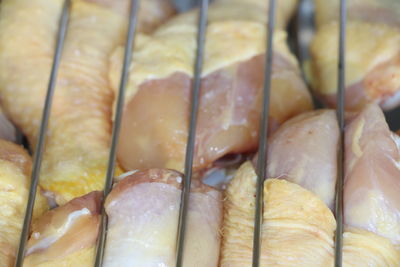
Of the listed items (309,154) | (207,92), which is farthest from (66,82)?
(309,154)

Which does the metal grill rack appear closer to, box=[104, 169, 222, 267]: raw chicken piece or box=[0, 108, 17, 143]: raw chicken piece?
box=[104, 169, 222, 267]: raw chicken piece

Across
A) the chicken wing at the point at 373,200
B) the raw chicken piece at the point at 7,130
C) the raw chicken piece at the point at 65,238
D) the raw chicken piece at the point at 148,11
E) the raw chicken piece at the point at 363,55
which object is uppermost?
the raw chicken piece at the point at 148,11

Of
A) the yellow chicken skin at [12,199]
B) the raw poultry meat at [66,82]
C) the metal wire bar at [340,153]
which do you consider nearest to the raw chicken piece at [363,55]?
the metal wire bar at [340,153]

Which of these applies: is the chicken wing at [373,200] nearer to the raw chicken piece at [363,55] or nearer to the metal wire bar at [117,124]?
the raw chicken piece at [363,55]

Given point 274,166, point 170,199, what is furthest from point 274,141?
point 170,199

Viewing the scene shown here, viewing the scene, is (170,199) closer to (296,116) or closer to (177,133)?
(177,133)
